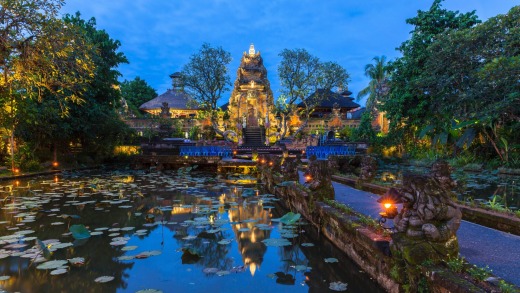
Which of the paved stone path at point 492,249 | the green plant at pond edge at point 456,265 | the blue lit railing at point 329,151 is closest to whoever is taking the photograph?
the green plant at pond edge at point 456,265

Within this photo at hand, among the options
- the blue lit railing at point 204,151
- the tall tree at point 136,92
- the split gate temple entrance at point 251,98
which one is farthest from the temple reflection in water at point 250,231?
the tall tree at point 136,92

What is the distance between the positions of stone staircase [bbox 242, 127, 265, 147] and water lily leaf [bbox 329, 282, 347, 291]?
26114 mm

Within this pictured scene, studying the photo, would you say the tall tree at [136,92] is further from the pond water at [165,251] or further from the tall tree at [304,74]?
the pond water at [165,251]

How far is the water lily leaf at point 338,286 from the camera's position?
10.4 ft

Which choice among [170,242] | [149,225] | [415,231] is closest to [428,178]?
[415,231]

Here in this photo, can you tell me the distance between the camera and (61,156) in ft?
56.1

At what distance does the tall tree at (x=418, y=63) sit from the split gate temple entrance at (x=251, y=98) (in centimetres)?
1268

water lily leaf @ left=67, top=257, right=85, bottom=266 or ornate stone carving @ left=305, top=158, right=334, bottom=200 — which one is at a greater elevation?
ornate stone carving @ left=305, top=158, right=334, bottom=200

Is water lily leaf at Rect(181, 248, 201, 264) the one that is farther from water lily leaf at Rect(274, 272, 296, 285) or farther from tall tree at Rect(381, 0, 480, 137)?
tall tree at Rect(381, 0, 480, 137)

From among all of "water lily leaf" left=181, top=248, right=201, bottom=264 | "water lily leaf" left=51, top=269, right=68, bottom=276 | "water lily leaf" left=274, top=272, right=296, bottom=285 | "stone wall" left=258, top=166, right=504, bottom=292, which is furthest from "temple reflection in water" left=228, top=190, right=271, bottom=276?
"water lily leaf" left=51, top=269, right=68, bottom=276

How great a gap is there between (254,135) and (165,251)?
87.0ft

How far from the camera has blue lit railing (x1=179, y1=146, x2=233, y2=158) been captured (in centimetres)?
1991

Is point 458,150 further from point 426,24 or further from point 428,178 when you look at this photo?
point 428,178

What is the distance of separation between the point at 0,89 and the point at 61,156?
837cm
